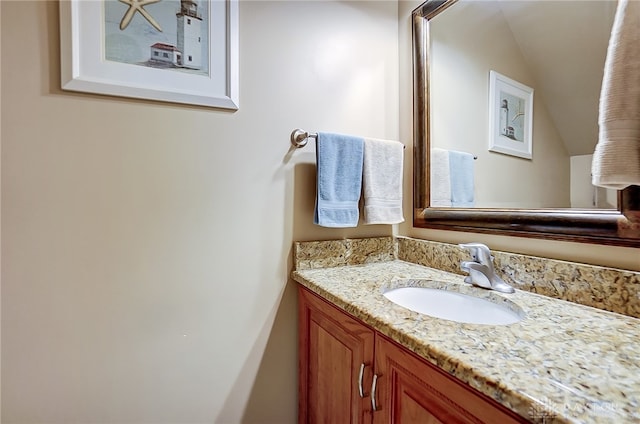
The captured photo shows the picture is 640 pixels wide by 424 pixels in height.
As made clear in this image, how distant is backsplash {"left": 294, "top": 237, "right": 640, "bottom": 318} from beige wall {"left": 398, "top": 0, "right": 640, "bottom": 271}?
3 centimetres

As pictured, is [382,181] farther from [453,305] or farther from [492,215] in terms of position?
[453,305]

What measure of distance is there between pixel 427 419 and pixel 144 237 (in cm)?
93

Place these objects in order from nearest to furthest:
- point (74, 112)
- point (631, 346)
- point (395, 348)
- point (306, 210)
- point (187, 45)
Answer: point (631, 346) < point (395, 348) < point (74, 112) < point (187, 45) < point (306, 210)

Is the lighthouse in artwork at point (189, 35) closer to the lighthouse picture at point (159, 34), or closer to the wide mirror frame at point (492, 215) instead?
the lighthouse picture at point (159, 34)

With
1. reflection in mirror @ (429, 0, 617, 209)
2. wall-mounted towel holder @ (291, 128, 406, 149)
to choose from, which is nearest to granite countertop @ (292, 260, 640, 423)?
reflection in mirror @ (429, 0, 617, 209)

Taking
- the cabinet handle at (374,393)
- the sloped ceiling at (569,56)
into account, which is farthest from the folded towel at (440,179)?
the cabinet handle at (374,393)

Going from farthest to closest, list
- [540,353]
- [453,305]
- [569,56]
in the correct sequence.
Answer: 1. [453,305]
2. [569,56]
3. [540,353]

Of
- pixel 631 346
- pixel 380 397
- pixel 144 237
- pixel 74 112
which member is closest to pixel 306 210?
pixel 144 237

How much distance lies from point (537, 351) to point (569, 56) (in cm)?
84

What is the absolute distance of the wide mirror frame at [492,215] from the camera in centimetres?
73

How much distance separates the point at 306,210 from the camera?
1.22m

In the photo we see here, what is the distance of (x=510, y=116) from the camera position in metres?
1.04

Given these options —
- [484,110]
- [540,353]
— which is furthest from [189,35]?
[540,353]

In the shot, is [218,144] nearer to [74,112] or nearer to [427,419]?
[74,112]
